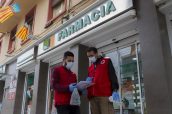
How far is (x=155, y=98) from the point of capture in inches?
157

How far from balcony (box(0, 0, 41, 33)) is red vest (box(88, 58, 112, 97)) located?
7.23 metres

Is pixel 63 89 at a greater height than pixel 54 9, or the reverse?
pixel 54 9

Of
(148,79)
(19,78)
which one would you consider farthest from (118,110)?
(19,78)

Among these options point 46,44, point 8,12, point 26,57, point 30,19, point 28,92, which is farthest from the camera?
point 30,19

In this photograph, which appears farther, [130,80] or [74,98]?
[130,80]

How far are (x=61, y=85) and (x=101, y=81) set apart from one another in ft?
2.41

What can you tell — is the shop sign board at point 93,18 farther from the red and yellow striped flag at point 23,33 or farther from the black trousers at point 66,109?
the red and yellow striped flag at point 23,33

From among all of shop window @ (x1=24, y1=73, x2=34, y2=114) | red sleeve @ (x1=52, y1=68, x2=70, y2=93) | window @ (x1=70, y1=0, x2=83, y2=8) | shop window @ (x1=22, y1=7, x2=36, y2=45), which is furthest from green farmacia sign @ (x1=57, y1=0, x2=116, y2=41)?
shop window @ (x1=22, y1=7, x2=36, y2=45)

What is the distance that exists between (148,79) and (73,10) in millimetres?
3960

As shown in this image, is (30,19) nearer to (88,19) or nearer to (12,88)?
(12,88)

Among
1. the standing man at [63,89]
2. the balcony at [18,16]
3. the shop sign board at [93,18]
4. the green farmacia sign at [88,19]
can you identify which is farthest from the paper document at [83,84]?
the balcony at [18,16]

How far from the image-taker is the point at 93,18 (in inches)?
230

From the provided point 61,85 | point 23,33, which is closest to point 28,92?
point 23,33

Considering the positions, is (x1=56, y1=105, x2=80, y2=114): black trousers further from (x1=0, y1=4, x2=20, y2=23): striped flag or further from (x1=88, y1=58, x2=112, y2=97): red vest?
(x1=0, y1=4, x2=20, y2=23): striped flag
